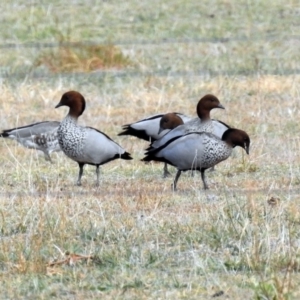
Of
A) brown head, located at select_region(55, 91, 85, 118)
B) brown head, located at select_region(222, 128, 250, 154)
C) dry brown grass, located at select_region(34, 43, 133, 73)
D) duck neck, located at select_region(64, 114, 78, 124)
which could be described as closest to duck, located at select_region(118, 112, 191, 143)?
brown head, located at select_region(55, 91, 85, 118)

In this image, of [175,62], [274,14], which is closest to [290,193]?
[175,62]

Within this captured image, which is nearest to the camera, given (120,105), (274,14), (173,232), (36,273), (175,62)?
(36,273)

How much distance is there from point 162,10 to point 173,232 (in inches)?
521

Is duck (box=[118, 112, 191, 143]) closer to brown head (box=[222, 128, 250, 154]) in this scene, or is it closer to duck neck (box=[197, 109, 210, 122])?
duck neck (box=[197, 109, 210, 122])

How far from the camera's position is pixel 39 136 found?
36.5 ft

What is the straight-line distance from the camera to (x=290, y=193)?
8273 millimetres

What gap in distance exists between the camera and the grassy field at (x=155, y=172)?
6.17 m

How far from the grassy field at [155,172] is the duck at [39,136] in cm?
17

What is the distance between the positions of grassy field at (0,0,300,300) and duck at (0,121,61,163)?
165 millimetres

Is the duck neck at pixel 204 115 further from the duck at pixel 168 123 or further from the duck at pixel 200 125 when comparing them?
the duck at pixel 168 123

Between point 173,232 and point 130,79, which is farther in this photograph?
point 130,79

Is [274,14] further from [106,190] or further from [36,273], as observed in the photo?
[36,273]

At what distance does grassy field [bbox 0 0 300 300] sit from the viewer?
20.2 ft

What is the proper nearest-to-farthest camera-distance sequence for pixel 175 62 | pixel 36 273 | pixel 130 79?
pixel 36 273
pixel 130 79
pixel 175 62
